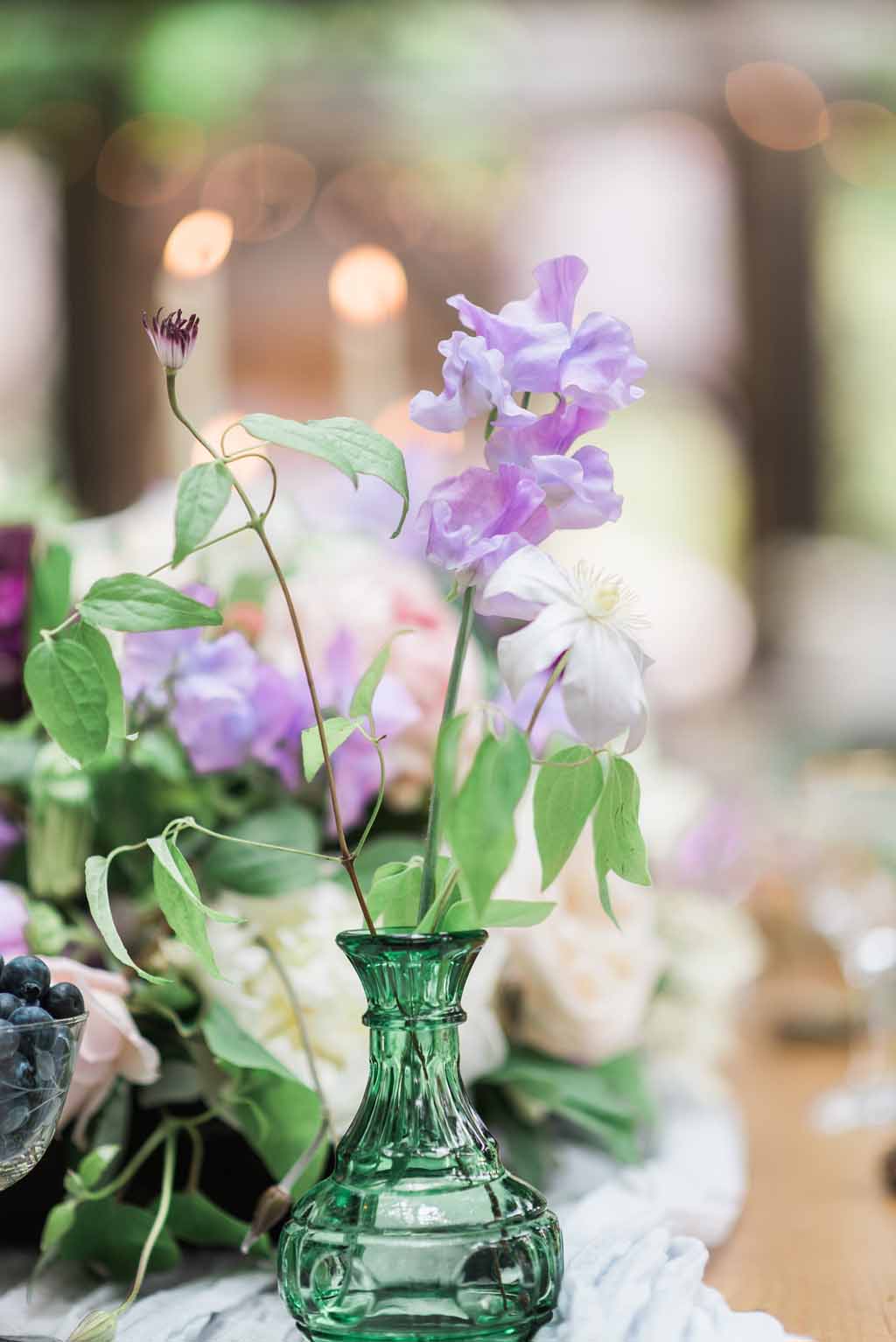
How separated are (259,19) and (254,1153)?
2.69 metres

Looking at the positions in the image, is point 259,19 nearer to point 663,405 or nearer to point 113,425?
point 113,425

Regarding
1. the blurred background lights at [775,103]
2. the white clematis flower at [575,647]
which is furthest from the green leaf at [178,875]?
the blurred background lights at [775,103]

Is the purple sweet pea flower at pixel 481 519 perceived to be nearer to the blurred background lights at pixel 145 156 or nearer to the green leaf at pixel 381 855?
the green leaf at pixel 381 855

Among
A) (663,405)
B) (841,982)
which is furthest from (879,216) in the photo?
(841,982)

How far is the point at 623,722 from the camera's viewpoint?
35 centimetres

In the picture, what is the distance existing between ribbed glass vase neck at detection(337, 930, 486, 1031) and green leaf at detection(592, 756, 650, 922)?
0.14 ft

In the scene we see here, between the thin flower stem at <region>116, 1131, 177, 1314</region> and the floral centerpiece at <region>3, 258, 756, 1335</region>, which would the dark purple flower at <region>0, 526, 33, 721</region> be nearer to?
the floral centerpiece at <region>3, 258, 756, 1335</region>

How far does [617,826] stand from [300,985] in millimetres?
190

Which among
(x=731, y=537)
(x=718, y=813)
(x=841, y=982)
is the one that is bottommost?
(x=841, y=982)

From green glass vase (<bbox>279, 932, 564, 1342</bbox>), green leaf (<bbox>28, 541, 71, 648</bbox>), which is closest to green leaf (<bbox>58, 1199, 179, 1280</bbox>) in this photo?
green glass vase (<bbox>279, 932, 564, 1342</bbox>)

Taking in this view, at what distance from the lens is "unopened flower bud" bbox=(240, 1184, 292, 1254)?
46cm

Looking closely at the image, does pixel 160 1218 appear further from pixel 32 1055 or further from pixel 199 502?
pixel 199 502

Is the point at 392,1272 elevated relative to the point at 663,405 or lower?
lower

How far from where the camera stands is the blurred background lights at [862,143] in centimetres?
290
